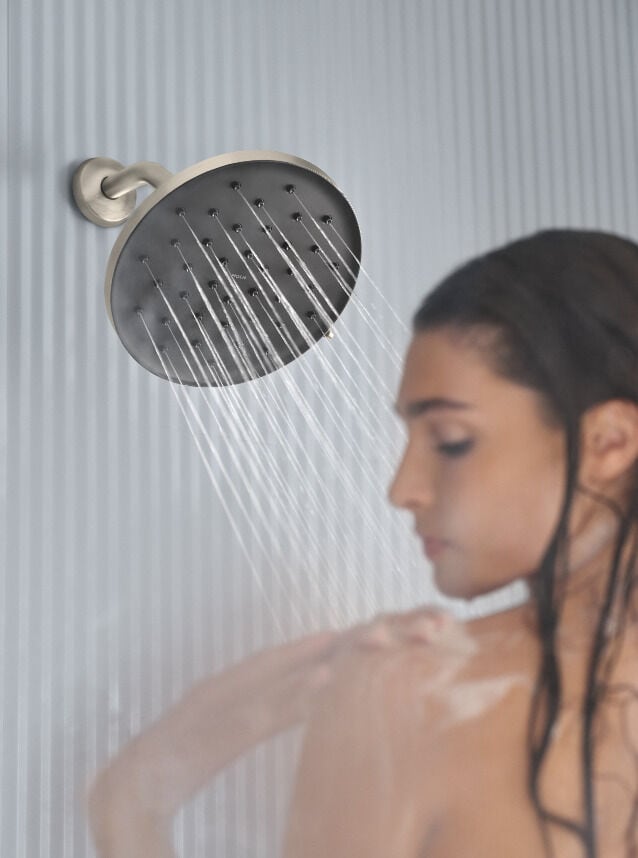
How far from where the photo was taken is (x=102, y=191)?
85 centimetres

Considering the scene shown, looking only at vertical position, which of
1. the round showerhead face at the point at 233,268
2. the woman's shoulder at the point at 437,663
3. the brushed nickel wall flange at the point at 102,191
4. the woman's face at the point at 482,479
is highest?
the brushed nickel wall flange at the point at 102,191

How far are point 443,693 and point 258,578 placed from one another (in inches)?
7.1

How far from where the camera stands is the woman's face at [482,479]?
2.43ft

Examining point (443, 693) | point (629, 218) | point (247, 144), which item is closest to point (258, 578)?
point (443, 693)

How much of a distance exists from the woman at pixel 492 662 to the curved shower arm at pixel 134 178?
237mm

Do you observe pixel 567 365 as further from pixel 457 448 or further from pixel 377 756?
pixel 377 756

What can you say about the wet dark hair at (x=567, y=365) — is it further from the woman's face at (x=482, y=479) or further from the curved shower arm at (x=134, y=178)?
the curved shower arm at (x=134, y=178)

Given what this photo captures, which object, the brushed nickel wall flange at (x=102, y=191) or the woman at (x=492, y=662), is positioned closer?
the woman at (x=492, y=662)

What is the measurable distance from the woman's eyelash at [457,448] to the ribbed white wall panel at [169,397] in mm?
73

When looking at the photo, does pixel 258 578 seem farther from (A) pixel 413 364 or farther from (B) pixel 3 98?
(B) pixel 3 98

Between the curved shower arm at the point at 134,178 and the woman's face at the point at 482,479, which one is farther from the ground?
the curved shower arm at the point at 134,178

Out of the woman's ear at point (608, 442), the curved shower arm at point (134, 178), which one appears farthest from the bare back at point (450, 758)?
the curved shower arm at point (134, 178)

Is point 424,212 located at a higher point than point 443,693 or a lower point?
higher

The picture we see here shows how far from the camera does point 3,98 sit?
0.84 meters
